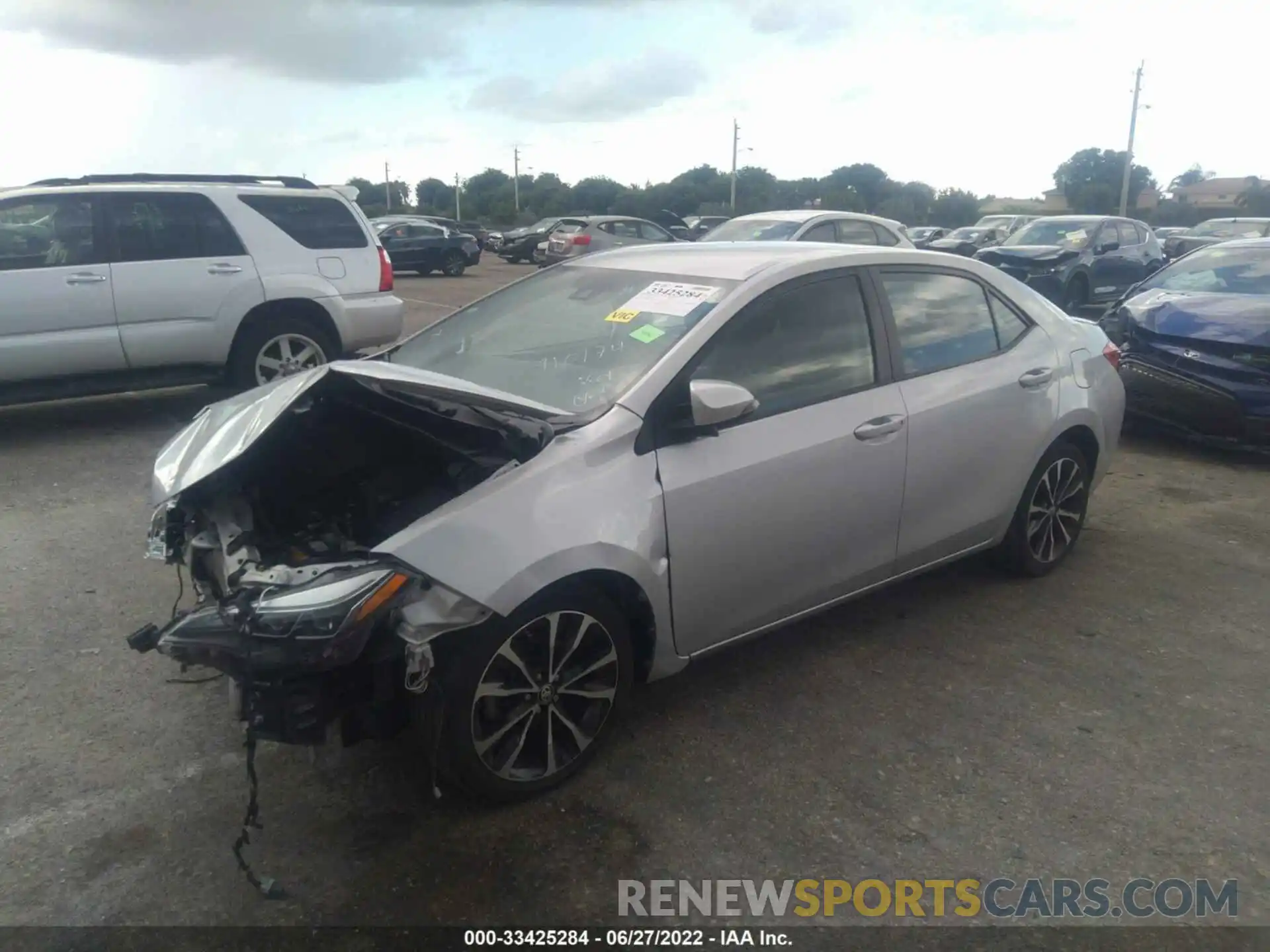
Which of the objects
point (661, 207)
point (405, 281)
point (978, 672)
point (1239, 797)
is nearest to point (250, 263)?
point (978, 672)

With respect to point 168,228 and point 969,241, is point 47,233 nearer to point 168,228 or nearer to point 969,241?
→ point 168,228

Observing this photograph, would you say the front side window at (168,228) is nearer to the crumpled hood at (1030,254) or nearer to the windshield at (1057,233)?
the crumpled hood at (1030,254)

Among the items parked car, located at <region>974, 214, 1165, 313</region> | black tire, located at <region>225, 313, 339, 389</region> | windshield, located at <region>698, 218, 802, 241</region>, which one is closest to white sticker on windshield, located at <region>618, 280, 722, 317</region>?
black tire, located at <region>225, 313, 339, 389</region>

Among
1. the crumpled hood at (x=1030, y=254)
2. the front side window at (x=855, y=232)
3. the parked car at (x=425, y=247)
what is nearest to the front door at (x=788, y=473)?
the front side window at (x=855, y=232)

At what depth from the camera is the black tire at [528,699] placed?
9.44ft

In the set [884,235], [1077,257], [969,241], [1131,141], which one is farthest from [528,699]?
[1131,141]

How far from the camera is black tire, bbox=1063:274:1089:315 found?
1466 cm

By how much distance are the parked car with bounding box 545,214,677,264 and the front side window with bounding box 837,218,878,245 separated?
8.98 meters

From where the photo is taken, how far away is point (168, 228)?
765 cm

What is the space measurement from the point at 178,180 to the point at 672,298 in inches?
232

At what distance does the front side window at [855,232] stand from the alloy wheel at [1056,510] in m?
7.46

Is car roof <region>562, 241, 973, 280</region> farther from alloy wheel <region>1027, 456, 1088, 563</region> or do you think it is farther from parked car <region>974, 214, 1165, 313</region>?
parked car <region>974, 214, 1165, 313</region>

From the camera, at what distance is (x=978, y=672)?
4.02 meters

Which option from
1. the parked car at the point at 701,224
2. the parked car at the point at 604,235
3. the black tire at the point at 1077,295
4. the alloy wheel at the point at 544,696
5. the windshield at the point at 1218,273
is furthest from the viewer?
the parked car at the point at 701,224
